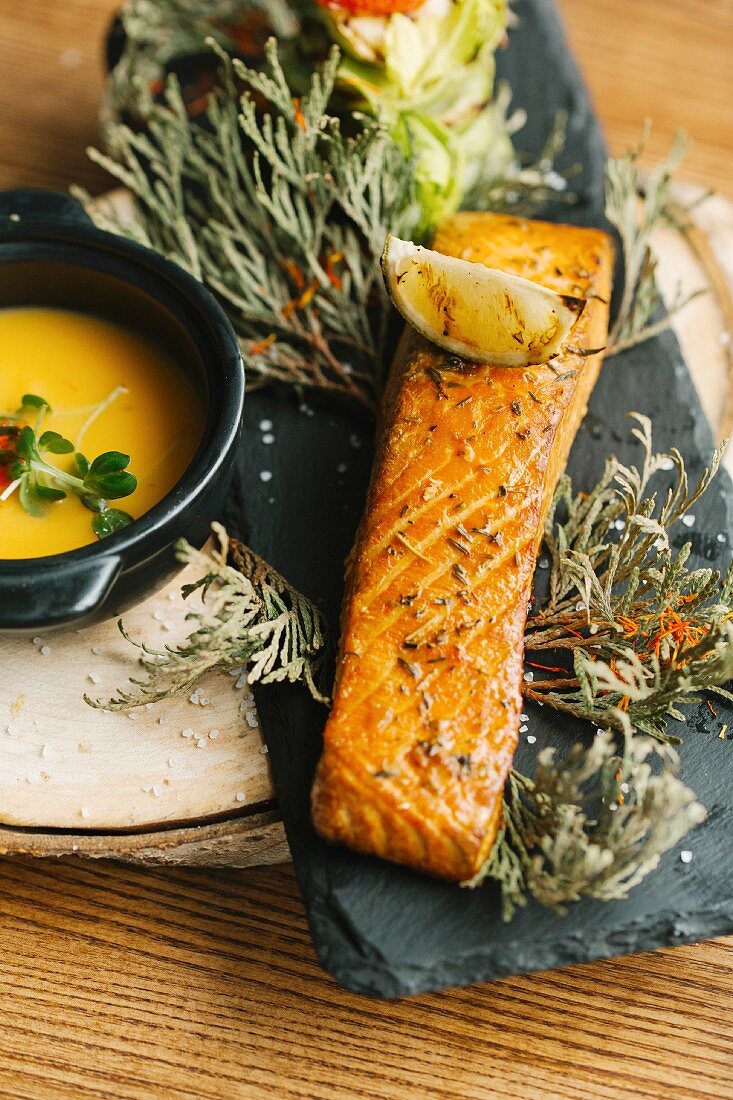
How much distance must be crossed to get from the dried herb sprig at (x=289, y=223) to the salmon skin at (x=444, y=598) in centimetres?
24

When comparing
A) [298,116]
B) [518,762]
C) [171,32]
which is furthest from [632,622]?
[171,32]

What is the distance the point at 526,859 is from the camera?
5.32 ft

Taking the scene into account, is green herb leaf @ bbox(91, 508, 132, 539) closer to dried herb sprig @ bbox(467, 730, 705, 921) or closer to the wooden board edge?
the wooden board edge

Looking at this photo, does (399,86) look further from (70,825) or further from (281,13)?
(70,825)

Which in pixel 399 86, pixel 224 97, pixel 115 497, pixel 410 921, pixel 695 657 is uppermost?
pixel 399 86

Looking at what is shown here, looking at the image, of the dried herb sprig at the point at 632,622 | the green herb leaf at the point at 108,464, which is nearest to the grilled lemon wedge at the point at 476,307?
the dried herb sprig at the point at 632,622

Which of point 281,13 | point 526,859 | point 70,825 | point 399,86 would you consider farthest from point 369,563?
point 281,13

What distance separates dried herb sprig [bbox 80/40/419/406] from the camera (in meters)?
2.20

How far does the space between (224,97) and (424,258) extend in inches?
35.5

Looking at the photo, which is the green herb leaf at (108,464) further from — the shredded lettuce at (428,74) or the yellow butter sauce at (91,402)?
the shredded lettuce at (428,74)

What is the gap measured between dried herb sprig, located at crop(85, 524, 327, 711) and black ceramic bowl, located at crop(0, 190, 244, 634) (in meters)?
0.07

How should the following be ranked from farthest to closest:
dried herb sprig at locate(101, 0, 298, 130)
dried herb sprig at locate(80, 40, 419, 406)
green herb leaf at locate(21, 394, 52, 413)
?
1. dried herb sprig at locate(101, 0, 298, 130)
2. dried herb sprig at locate(80, 40, 419, 406)
3. green herb leaf at locate(21, 394, 52, 413)

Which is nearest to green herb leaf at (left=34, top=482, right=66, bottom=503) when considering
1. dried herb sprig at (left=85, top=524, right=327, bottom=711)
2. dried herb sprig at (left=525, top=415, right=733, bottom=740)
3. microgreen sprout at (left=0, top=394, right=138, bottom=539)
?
microgreen sprout at (left=0, top=394, right=138, bottom=539)

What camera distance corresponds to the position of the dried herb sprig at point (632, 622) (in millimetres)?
1741
